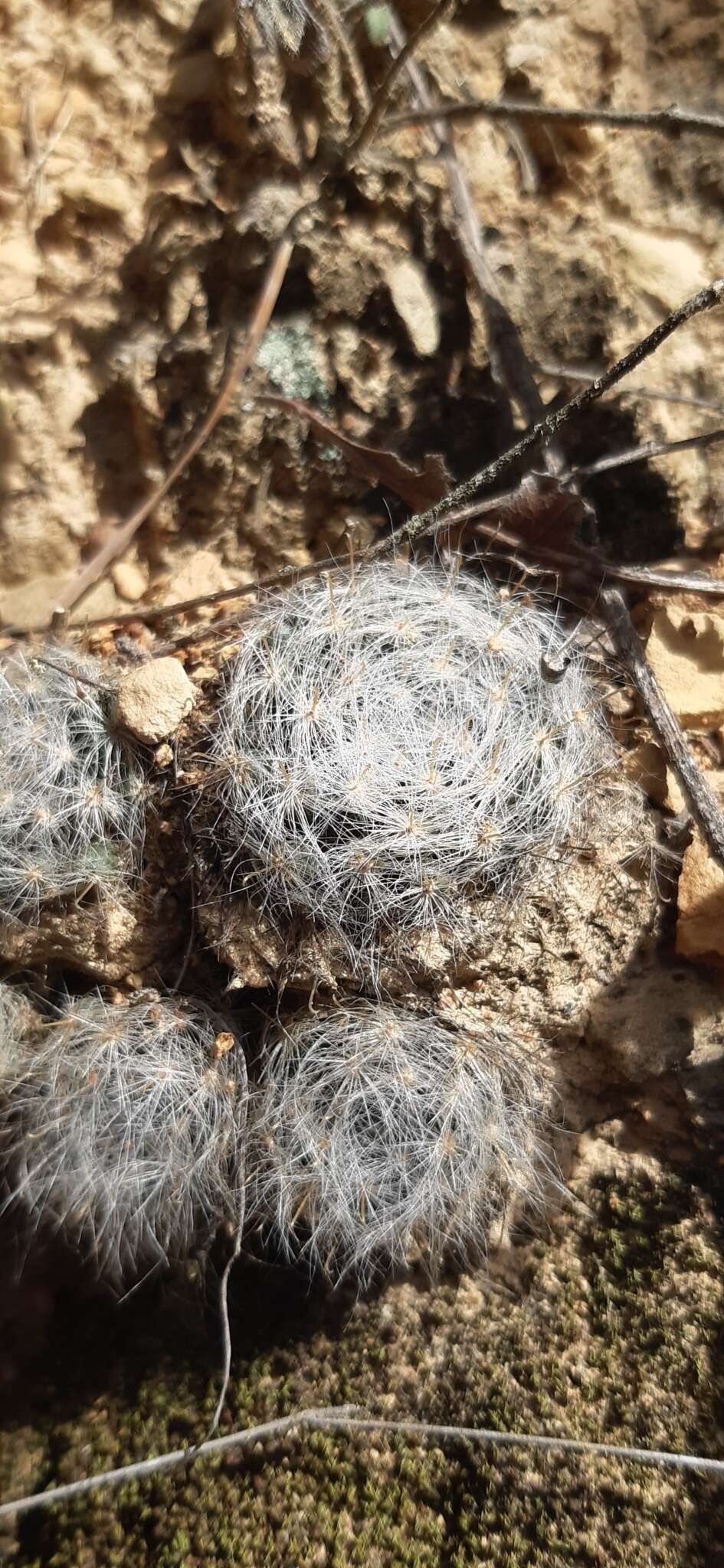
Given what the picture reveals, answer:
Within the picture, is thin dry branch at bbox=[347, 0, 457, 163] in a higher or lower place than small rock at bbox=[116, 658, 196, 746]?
higher

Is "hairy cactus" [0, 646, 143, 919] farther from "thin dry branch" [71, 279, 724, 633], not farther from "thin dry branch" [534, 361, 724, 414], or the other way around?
"thin dry branch" [534, 361, 724, 414]

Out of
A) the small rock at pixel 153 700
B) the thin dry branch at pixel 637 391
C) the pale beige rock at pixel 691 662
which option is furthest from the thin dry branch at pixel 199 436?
the pale beige rock at pixel 691 662

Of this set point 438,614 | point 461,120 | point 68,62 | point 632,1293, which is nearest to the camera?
point 632,1293

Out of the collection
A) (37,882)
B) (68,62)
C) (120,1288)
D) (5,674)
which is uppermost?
(68,62)

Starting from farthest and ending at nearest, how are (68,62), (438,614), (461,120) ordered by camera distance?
1. (461,120)
2. (68,62)
3. (438,614)

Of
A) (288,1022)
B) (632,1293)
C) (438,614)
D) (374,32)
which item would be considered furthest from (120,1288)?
(374,32)

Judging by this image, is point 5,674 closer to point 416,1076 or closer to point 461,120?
point 416,1076

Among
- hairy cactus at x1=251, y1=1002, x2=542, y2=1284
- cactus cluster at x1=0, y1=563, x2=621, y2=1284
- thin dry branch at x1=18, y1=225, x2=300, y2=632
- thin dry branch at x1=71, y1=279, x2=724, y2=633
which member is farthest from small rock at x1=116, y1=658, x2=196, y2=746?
hairy cactus at x1=251, y1=1002, x2=542, y2=1284

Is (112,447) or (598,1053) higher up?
(112,447)

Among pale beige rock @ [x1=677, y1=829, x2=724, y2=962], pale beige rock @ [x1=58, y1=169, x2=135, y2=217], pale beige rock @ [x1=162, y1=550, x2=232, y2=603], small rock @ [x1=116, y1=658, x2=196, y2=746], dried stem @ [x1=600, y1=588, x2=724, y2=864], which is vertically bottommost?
small rock @ [x1=116, y1=658, x2=196, y2=746]
